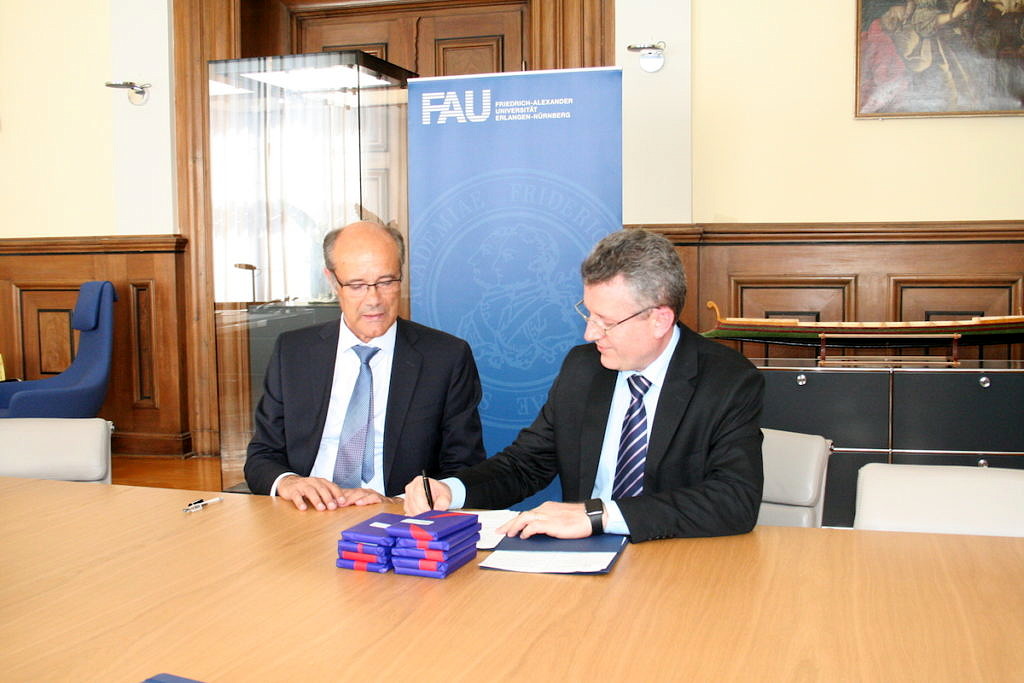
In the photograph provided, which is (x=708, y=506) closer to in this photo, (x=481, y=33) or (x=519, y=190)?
(x=519, y=190)

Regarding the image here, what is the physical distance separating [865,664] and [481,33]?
5.45 m


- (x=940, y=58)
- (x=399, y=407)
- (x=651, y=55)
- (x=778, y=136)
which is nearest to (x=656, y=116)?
(x=651, y=55)

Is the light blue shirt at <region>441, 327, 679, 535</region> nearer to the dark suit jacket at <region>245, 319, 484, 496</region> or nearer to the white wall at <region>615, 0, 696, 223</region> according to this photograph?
the dark suit jacket at <region>245, 319, 484, 496</region>

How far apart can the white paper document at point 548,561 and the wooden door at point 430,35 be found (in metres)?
4.79

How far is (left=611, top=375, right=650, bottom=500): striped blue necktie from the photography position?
88.4 inches

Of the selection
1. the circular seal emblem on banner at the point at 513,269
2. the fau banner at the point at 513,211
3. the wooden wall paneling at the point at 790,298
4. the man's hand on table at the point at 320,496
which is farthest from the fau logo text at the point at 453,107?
the man's hand on table at the point at 320,496

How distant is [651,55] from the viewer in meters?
5.39

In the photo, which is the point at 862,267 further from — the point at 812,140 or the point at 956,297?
the point at 812,140

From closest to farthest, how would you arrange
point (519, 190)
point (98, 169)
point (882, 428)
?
1. point (882, 428)
2. point (519, 190)
3. point (98, 169)

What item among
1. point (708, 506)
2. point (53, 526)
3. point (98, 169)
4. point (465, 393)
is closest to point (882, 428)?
point (465, 393)

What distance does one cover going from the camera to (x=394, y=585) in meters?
1.60

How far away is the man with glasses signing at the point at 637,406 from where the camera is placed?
218 cm

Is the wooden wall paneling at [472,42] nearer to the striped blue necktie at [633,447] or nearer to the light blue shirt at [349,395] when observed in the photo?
the light blue shirt at [349,395]

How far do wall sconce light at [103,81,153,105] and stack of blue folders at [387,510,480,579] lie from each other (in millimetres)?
5471
